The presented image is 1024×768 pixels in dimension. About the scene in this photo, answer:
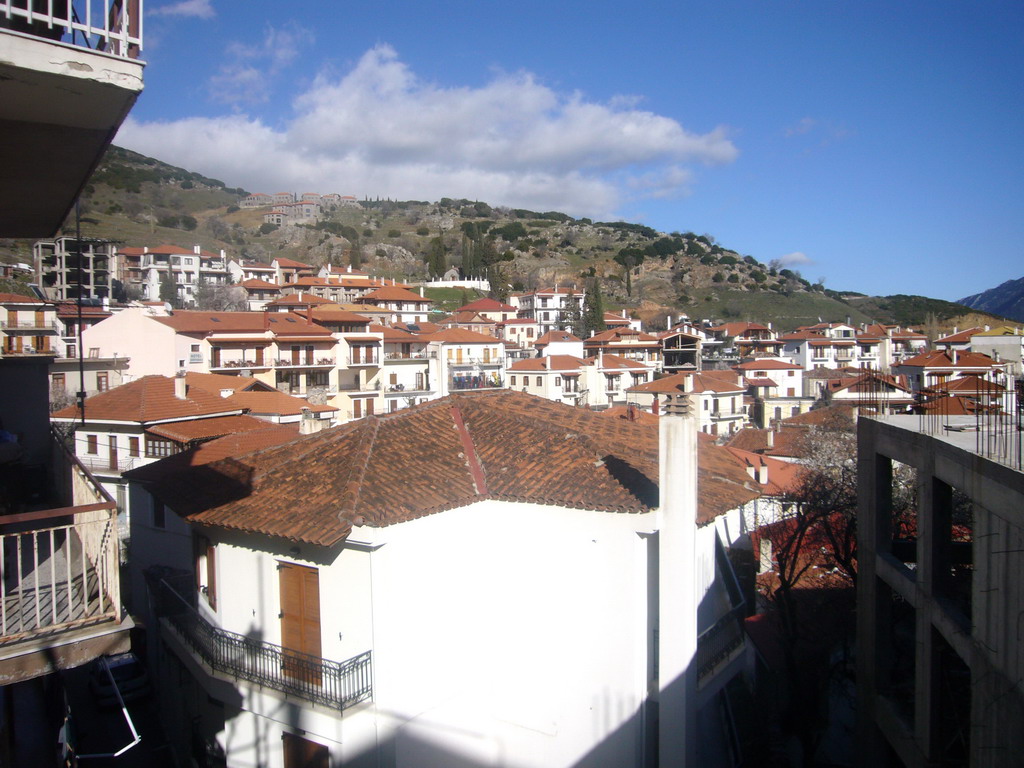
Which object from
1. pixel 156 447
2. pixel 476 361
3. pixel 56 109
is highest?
pixel 56 109

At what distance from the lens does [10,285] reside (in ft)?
120

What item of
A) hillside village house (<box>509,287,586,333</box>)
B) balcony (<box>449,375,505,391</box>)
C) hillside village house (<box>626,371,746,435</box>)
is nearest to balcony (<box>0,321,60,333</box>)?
balcony (<box>449,375,505,391</box>)

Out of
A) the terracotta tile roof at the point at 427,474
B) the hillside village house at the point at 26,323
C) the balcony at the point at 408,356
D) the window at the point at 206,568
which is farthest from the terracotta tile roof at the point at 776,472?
the balcony at the point at 408,356

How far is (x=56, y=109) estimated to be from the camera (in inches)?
121

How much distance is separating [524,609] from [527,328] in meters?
70.6

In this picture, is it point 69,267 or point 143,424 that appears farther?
point 143,424

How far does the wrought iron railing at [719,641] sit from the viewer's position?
31.5 ft

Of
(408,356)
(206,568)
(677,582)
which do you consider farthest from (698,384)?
(206,568)

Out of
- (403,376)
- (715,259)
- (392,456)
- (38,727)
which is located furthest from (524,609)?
(715,259)

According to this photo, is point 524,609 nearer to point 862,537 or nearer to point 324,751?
point 324,751

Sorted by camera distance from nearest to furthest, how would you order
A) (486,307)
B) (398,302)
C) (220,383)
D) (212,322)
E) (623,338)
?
(220,383), (212,322), (623,338), (398,302), (486,307)

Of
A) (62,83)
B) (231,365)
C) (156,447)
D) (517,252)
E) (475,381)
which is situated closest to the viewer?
(62,83)

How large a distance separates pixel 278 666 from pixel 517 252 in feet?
409

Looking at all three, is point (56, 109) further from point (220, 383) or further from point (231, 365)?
point (231, 365)
